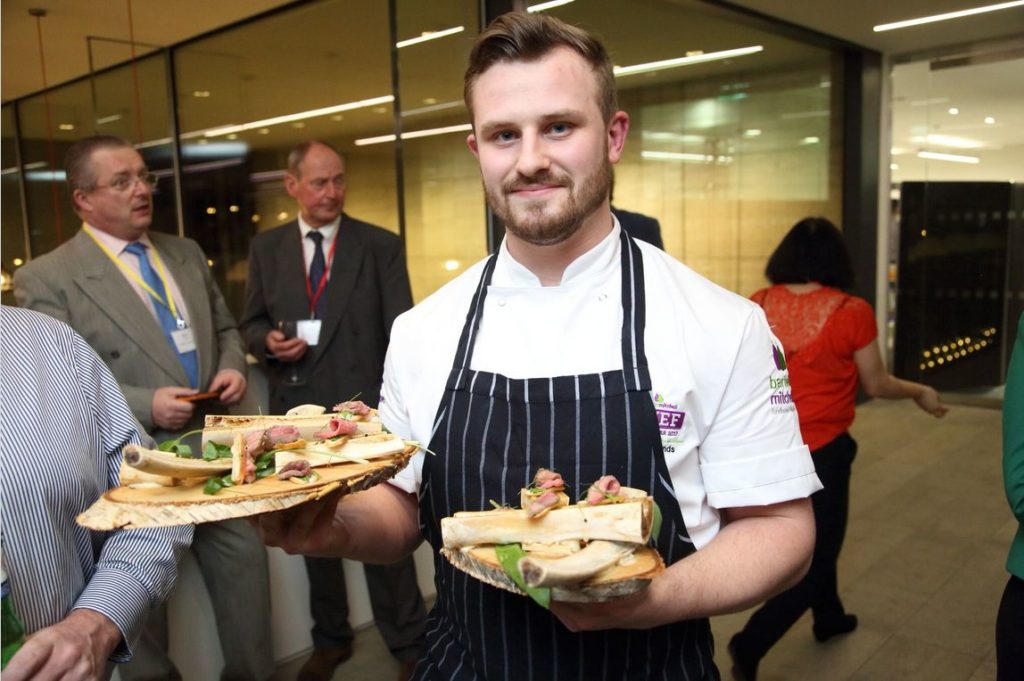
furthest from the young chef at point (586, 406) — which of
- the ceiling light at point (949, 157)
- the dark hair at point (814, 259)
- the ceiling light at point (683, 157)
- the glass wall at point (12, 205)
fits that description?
the glass wall at point (12, 205)

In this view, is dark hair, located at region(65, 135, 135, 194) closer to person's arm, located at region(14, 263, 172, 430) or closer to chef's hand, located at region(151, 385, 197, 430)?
person's arm, located at region(14, 263, 172, 430)

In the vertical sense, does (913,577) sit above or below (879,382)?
below

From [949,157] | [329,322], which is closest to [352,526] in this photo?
[329,322]

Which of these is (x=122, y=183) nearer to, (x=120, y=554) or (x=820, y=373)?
(x=120, y=554)

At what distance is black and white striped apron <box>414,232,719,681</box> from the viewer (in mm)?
1143

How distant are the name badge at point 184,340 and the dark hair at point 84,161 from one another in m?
0.53

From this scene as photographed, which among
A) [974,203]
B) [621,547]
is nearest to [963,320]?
[974,203]

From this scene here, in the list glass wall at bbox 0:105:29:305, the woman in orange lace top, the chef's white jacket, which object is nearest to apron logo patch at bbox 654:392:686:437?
the chef's white jacket

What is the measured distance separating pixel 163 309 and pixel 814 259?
219 centimetres

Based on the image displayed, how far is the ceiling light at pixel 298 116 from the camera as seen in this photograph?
4.97 meters

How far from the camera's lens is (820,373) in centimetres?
285

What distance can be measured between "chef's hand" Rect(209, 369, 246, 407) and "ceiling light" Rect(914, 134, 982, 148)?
18.9 feet

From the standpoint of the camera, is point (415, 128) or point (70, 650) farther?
point (415, 128)

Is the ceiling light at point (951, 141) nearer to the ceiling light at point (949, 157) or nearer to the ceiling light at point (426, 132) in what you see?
the ceiling light at point (949, 157)
